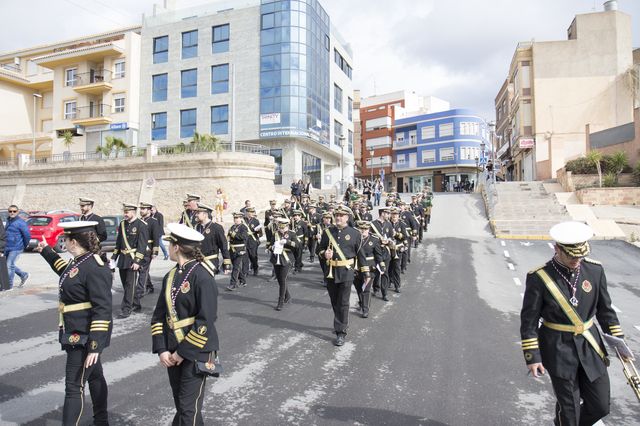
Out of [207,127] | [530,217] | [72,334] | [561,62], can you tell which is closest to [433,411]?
[72,334]

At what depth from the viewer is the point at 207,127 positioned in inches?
1510

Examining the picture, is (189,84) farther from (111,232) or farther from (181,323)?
(181,323)

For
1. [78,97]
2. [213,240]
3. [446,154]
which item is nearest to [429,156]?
[446,154]

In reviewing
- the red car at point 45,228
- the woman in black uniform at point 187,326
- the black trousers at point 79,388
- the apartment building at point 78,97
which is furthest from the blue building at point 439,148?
the black trousers at point 79,388

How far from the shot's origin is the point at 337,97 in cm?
4644

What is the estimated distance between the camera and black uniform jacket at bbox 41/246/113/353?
353 cm

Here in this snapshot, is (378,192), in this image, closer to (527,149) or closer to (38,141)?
(527,149)

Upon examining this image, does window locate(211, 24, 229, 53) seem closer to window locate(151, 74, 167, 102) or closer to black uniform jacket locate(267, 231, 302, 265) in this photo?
window locate(151, 74, 167, 102)

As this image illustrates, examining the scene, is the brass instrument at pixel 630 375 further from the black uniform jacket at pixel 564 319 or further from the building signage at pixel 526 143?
the building signage at pixel 526 143

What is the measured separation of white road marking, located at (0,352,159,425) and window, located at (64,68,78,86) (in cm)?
4558

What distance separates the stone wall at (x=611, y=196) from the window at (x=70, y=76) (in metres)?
45.2

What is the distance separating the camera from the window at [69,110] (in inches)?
1673

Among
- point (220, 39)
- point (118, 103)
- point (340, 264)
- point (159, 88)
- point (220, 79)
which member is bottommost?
point (340, 264)

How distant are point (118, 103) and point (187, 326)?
43.4 metres
